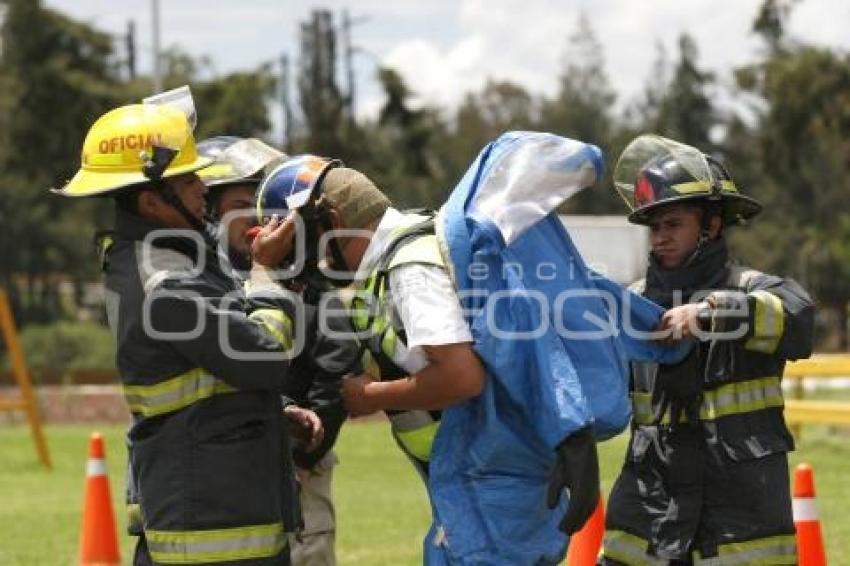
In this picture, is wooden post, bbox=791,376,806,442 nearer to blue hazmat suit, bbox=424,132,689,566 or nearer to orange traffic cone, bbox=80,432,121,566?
orange traffic cone, bbox=80,432,121,566

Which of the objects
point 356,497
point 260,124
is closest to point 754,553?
point 356,497

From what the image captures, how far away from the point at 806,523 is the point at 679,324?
2.58 metres

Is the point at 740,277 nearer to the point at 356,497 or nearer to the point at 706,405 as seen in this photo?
the point at 706,405

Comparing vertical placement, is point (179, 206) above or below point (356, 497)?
above

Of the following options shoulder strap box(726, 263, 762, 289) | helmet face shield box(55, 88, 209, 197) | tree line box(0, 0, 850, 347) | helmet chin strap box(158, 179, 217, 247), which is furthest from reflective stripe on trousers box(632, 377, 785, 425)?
tree line box(0, 0, 850, 347)

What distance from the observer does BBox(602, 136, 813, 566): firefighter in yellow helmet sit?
595 centimetres

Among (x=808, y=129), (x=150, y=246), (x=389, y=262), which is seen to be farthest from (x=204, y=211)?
(x=808, y=129)

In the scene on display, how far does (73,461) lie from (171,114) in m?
15.2

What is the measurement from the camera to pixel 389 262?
486 centimetres

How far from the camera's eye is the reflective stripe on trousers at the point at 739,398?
6.02 meters

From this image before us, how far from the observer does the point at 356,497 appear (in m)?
14.5

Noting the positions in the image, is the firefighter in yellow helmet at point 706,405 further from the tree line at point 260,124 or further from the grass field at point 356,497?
the tree line at point 260,124

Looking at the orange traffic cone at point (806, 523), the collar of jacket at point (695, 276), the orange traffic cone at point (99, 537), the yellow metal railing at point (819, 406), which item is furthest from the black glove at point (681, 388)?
the yellow metal railing at point (819, 406)

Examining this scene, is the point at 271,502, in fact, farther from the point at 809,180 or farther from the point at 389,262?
the point at 809,180
